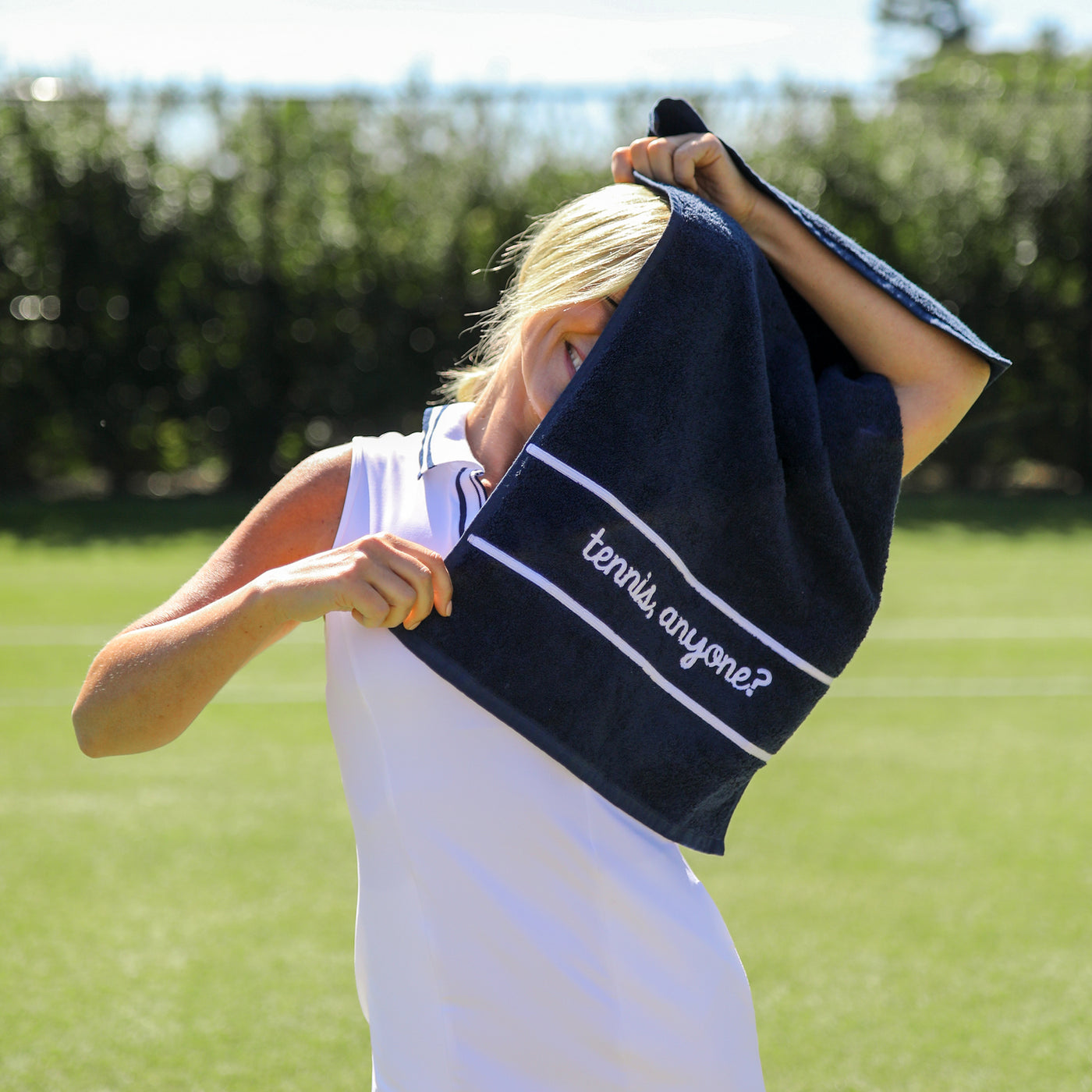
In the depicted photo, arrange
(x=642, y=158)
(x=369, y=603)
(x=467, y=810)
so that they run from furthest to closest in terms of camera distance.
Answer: (x=642, y=158) → (x=467, y=810) → (x=369, y=603)

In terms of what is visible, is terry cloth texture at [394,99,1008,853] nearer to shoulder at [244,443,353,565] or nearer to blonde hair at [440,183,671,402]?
blonde hair at [440,183,671,402]

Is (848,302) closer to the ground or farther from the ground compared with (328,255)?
farther from the ground

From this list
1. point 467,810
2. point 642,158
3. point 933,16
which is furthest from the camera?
point 933,16

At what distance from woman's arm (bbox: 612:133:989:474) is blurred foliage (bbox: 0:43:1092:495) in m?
10.3

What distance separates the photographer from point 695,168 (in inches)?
60.4

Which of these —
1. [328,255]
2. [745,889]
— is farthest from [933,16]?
[745,889]

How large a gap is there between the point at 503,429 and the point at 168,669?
0.45 metres

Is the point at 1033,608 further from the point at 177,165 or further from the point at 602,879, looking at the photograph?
the point at 177,165

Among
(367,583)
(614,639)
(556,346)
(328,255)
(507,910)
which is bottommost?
(328,255)

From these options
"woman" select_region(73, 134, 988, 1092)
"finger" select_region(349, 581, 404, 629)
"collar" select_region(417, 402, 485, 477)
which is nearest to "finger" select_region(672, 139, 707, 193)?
"woman" select_region(73, 134, 988, 1092)

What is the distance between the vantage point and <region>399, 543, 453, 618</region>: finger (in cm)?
125

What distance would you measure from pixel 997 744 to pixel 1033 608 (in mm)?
2791

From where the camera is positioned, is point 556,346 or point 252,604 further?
point 556,346

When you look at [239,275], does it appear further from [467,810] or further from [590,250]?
[467,810]
